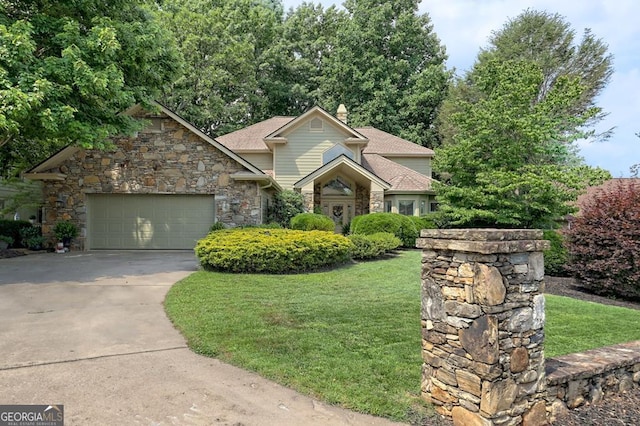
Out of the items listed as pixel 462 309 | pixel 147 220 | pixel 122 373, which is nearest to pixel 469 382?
pixel 462 309

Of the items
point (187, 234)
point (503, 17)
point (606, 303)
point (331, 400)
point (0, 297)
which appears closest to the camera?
point (331, 400)

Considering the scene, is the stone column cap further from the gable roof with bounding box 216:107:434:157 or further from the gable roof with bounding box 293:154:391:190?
the gable roof with bounding box 216:107:434:157

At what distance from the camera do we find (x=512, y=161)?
14.0 meters

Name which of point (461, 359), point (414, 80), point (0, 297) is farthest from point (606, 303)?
point (414, 80)

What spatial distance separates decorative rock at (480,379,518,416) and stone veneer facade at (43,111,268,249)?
37.8 feet

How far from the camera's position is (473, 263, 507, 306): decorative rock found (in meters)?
3.02

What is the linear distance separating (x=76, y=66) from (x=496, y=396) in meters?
10.5

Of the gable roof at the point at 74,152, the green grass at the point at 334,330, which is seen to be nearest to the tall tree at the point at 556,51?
the gable roof at the point at 74,152

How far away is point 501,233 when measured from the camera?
310cm

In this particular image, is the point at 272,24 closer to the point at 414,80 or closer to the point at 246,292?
the point at 414,80

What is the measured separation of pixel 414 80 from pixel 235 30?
47.7 ft

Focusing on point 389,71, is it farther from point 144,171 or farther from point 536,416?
point 536,416

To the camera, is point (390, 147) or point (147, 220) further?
point (390, 147)

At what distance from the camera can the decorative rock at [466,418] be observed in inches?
120
